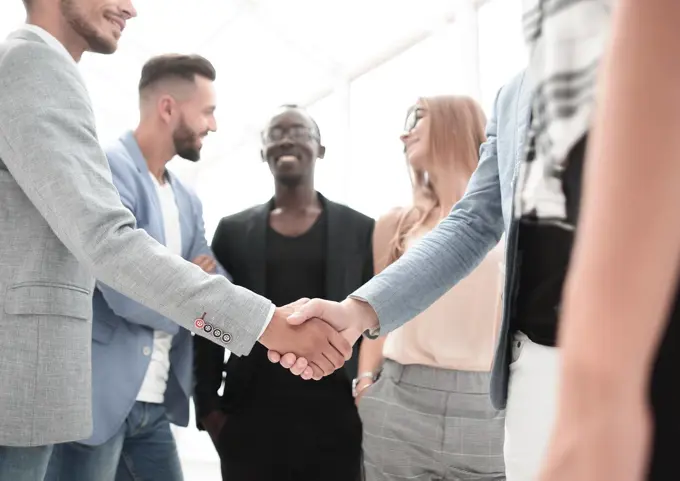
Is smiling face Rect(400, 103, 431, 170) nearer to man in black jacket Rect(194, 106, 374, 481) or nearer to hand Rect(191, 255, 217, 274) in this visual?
man in black jacket Rect(194, 106, 374, 481)

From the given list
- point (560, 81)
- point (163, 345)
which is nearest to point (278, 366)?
point (163, 345)

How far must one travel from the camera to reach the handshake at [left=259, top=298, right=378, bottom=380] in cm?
143

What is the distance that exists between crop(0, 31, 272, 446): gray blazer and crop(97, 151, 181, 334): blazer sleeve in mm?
357

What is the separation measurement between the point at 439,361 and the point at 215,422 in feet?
2.39

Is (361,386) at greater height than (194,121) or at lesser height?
lesser

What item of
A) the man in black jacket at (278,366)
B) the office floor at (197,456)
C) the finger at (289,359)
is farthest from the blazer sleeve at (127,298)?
the office floor at (197,456)

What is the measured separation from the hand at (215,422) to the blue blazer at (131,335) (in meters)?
0.12

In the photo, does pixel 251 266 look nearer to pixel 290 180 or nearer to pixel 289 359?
pixel 290 180

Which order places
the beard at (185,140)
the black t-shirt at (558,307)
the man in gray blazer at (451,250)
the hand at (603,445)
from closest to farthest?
1. the hand at (603,445)
2. the black t-shirt at (558,307)
3. the man in gray blazer at (451,250)
4. the beard at (185,140)

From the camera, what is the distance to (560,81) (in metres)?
0.47

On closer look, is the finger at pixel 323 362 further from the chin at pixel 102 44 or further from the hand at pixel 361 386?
the chin at pixel 102 44

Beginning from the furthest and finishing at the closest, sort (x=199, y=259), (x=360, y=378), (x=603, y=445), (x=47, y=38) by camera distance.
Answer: (x=360, y=378) → (x=199, y=259) → (x=47, y=38) → (x=603, y=445)

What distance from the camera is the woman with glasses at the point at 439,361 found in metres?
1.60

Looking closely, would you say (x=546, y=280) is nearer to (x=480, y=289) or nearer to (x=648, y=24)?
(x=648, y=24)
